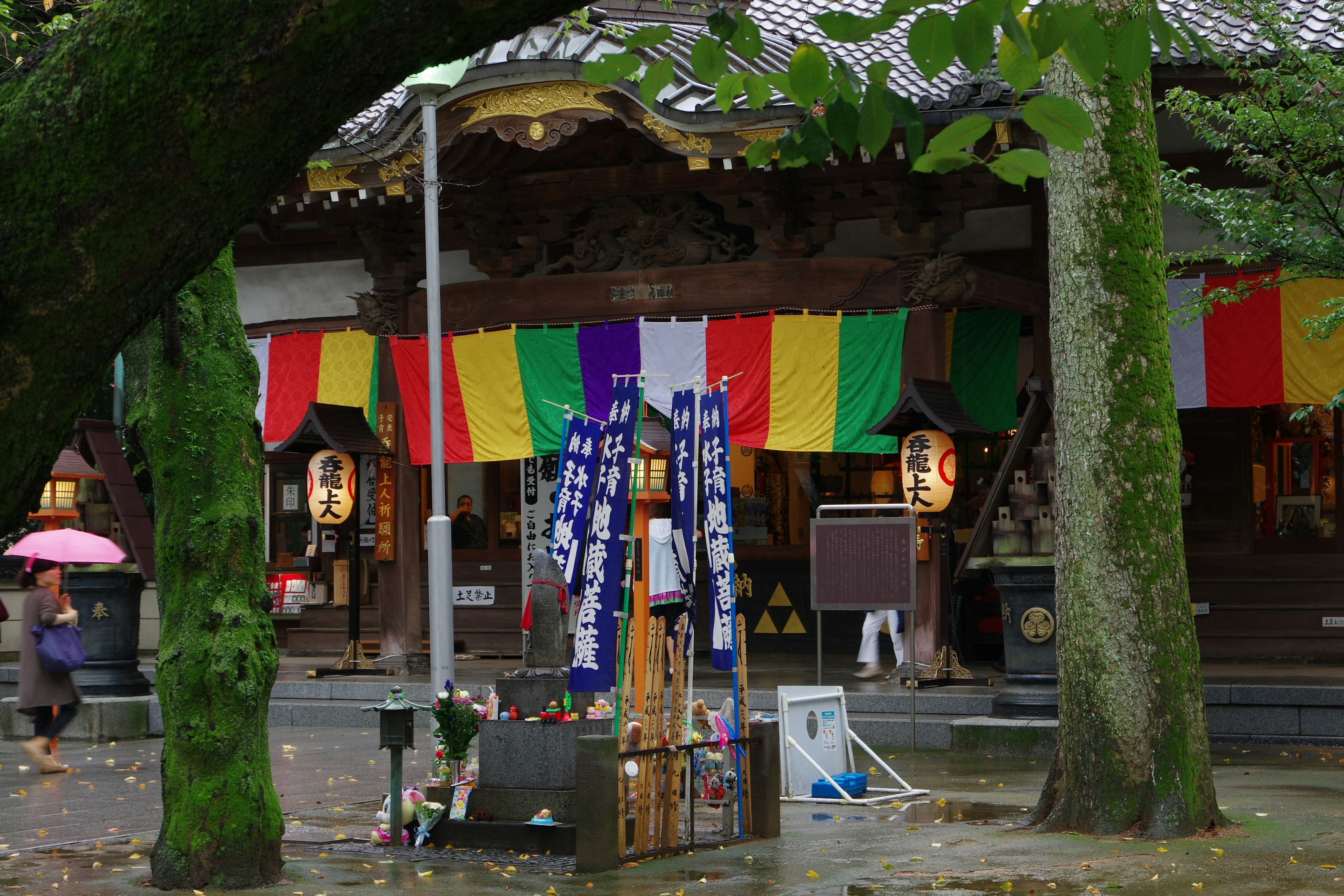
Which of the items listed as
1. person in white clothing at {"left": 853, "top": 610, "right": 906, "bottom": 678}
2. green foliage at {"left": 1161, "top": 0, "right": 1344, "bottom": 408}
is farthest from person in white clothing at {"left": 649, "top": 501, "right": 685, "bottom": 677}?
green foliage at {"left": 1161, "top": 0, "right": 1344, "bottom": 408}

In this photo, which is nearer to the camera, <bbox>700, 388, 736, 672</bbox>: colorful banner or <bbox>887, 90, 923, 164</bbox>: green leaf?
<bbox>887, 90, 923, 164</bbox>: green leaf

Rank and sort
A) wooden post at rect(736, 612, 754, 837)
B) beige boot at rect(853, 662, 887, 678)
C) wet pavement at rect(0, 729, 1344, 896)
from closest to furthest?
wet pavement at rect(0, 729, 1344, 896)
wooden post at rect(736, 612, 754, 837)
beige boot at rect(853, 662, 887, 678)

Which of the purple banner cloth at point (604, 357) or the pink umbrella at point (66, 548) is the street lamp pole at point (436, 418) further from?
the purple banner cloth at point (604, 357)

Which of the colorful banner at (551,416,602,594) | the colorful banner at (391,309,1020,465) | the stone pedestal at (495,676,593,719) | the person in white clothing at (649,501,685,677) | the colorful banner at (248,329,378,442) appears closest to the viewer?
the stone pedestal at (495,676,593,719)

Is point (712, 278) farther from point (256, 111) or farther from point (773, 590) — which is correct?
point (256, 111)

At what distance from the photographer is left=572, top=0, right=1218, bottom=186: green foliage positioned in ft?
11.3

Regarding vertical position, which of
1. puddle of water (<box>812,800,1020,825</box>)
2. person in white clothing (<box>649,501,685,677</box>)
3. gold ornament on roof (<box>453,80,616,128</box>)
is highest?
gold ornament on roof (<box>453,80,616,128</box>)

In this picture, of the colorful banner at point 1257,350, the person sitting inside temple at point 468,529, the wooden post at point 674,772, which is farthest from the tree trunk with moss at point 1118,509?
the person sitting inside temple at point 468,529

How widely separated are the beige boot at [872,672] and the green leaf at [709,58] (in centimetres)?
1152

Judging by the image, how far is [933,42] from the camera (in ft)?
11.3

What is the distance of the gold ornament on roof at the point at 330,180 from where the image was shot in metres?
15.3

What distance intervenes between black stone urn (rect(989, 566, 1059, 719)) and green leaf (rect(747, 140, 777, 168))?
8349 millimetres

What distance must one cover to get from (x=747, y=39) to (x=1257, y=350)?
37.0ft

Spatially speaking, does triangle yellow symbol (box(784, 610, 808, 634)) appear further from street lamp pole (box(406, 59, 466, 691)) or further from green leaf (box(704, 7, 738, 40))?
green leaf (box(704, 7, 738, 40))
